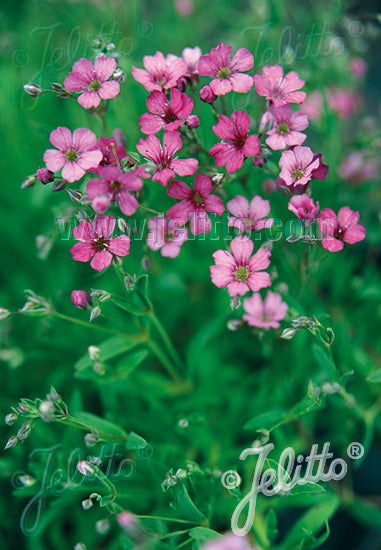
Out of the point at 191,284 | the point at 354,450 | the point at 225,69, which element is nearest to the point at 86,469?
the point at 354,450

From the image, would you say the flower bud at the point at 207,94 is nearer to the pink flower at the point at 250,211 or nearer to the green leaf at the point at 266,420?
the pink flower at the point at 250,211

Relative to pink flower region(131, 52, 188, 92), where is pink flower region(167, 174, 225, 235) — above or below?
below

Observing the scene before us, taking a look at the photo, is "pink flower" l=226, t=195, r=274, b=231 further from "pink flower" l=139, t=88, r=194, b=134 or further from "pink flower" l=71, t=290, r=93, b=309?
"pink flower" l=71, t=290, r=93, b=309

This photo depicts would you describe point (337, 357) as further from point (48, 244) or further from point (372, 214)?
point (48, 244)

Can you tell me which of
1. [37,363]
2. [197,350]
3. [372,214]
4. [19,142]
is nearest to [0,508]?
[37,363]

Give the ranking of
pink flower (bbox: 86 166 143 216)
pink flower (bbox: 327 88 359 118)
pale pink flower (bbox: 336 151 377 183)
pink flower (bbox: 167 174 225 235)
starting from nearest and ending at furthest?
pink flower (bbox: 86 166 143 216) → pink flower (bbox: 167 174 225 235) → pale pink flower (bbox: 336 151 377 183) → pink flower (bbox: 327 88 359 118)

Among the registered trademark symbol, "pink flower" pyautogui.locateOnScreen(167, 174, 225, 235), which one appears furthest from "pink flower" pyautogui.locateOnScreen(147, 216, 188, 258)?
the registered trademark symbol

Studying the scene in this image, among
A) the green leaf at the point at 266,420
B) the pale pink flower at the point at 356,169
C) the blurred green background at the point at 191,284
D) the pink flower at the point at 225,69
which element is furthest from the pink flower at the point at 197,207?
the pale pink flower at the point at 356,169
